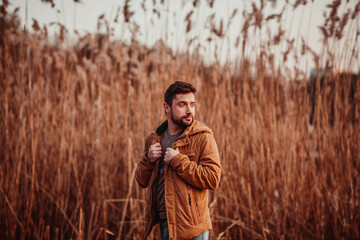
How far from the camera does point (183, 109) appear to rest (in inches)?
36.2

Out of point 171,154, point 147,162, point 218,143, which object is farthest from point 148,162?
point 218,143

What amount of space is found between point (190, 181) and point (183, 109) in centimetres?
24

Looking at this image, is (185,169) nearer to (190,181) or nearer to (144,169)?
(190,181)

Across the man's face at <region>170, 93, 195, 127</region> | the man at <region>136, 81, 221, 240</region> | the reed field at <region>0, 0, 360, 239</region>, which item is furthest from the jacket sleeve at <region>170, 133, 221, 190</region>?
the reed field at <region>0, 0, 360, 239</region>

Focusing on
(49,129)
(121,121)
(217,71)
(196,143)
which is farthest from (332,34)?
(49,129)

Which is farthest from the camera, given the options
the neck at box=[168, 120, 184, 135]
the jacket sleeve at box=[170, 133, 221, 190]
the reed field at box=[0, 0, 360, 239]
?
the reed field at box=[0, 0, 360, 239]

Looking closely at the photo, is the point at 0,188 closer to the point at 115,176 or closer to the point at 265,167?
the point at 115,176

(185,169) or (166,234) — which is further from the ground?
(185,169)

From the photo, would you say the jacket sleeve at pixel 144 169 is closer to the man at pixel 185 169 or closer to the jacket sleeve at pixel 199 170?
the man at pixel 185 169

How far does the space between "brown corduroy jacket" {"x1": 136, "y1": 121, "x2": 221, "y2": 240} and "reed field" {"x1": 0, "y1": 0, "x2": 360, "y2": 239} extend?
810mm

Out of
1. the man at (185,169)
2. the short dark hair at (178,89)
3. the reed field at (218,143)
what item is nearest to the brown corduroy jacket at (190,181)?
the man at (185,169)

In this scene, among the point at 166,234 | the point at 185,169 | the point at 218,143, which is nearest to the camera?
the point at 185,169

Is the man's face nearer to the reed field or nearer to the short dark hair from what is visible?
the short dark hair

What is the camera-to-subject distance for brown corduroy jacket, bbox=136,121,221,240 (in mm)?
880
